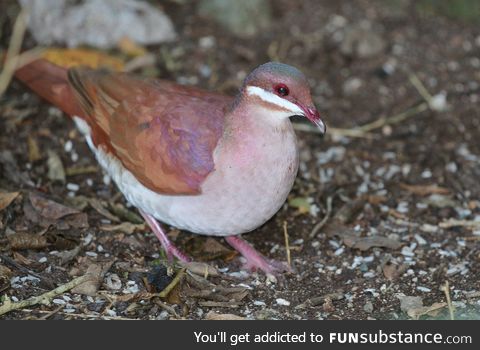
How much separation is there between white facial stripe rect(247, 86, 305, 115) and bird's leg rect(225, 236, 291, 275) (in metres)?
0.99

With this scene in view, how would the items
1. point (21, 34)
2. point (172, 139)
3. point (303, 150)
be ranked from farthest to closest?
point (21, 34)
point (303, 150)
point (172, 139)

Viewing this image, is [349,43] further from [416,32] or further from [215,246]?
[215,246]

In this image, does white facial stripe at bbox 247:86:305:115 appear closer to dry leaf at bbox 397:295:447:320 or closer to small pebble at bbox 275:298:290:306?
small pebble at bbox 275:298:290:306

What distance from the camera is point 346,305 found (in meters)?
5.02

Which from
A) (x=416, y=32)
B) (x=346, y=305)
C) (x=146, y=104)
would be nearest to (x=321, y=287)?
(x=346, y=305)

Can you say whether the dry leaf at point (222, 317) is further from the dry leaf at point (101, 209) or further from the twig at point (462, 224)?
the twig at point (462, 224)

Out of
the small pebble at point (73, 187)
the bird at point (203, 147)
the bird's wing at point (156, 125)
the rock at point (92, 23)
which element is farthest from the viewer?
the rock at point (92, 23)

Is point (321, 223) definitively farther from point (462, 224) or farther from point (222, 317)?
point (222, 317)

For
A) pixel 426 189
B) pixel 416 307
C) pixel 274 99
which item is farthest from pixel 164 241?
pixel 426 189

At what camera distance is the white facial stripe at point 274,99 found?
482 centimetres

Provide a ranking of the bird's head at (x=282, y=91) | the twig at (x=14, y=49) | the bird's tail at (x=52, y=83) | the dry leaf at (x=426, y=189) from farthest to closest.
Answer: the twig at (x=14, y=49) → the dry leaf at (x=426, y=189) → the bird's tail at (x=52, y=83) → the bird's head at (x=282, y=91)

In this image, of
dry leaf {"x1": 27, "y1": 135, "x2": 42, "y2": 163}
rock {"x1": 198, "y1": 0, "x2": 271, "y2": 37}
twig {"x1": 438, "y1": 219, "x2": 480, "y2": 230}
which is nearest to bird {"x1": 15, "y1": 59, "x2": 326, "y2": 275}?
dry leaf {"x1": 27, "y1": 135, "x2": 42, "y2": 163}

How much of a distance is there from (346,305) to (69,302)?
4.94ft

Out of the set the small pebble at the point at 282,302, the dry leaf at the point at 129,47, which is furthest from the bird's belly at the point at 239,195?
the dry leaf at the point at 129,47
